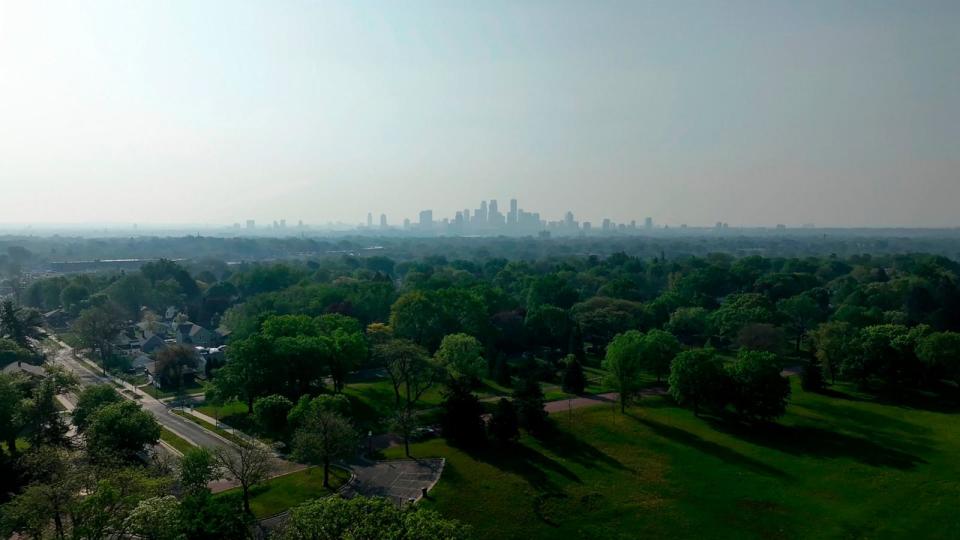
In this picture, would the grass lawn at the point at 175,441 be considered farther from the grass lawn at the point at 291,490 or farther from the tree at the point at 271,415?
the grass lawn at the point at 291,490

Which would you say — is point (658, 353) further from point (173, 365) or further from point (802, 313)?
point (173, 365)

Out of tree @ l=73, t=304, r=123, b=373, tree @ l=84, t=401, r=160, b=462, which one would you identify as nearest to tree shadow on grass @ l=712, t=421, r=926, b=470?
tree @ l=84, t=401, r=160, b=462

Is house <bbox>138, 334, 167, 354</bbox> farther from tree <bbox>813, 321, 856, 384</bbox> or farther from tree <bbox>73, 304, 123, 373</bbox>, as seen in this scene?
tree <bbox>813, 321, 856, 384</bbox>

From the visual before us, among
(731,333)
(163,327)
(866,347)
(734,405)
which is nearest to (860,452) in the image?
(734,405)

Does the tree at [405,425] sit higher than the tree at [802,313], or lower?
lower

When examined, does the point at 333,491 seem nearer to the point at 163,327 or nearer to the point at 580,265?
the point at 163,327

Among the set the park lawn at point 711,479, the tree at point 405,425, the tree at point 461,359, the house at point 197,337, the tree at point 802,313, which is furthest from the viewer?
the tree at point 802,313

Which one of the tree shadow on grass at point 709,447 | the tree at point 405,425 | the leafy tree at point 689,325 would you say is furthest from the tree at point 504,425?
the leafy tree at point 689,325
